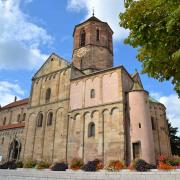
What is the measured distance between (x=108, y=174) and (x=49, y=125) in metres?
13.2

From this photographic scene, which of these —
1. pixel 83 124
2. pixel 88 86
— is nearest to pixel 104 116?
pixel 83 124

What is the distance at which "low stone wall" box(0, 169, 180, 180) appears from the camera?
13092mm

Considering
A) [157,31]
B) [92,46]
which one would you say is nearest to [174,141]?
[92,46]

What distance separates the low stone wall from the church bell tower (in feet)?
49.6

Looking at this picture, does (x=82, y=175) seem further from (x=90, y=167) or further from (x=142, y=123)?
(x=142, y=123)

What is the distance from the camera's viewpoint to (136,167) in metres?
14.5

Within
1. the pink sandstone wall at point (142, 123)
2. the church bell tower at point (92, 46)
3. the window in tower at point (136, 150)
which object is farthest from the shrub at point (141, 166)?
the church bell tower at point (92, 46)

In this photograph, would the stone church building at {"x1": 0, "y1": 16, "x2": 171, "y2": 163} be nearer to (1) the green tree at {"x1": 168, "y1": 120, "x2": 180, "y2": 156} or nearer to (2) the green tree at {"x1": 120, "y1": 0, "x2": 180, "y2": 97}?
(1) the green tree at {"x1": 168, "y1": 120, "x2": 180, "y2": 156}

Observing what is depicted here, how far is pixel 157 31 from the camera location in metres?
7.13

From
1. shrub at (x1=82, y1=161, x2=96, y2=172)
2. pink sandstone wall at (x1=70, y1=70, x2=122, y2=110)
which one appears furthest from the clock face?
shrub at (x1=82, y1=161, x2=96, y2=172)

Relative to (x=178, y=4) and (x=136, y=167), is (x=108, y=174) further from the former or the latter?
(x=178, y=4)

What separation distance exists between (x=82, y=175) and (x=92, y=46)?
1919 centimetres

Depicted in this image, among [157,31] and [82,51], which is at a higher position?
[82,51]

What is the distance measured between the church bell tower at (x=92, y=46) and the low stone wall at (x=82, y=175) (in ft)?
49.6
